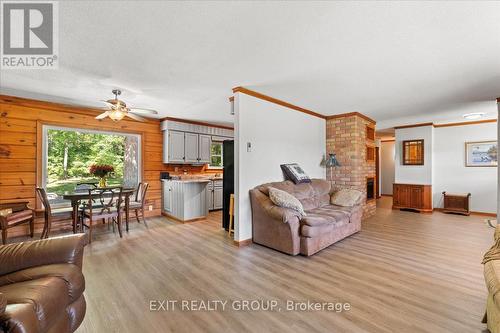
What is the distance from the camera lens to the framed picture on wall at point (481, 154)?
18.0 feet

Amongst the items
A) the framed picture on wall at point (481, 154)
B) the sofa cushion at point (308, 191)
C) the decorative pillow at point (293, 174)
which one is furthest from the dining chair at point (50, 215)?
the framed picture on wall at point (481, 154)

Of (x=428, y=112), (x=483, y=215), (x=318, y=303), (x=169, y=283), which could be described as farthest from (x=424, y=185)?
(x=169, y=283)

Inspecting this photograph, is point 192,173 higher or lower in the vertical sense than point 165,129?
lower

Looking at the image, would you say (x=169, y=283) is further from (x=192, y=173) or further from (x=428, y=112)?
(x=428, y=112)

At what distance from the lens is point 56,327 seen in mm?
1296

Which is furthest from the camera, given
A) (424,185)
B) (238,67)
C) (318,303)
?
(424,185)

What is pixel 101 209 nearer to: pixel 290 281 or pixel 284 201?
pixel 284 201

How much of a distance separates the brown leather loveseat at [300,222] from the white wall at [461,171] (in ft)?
13.4

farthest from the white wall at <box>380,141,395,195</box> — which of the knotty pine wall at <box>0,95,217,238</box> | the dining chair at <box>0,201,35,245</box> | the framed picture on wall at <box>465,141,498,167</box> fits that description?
the dining chair at <box>0,201,35,245</box>

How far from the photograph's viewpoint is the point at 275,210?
Result: 3086 mm

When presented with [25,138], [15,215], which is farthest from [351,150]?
[25,138]

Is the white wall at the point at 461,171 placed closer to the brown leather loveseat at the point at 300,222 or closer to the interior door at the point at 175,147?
the brown leather loveseat at the point at 300,222

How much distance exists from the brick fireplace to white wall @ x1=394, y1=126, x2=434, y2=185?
176cm

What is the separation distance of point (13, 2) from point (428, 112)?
6572 mm
